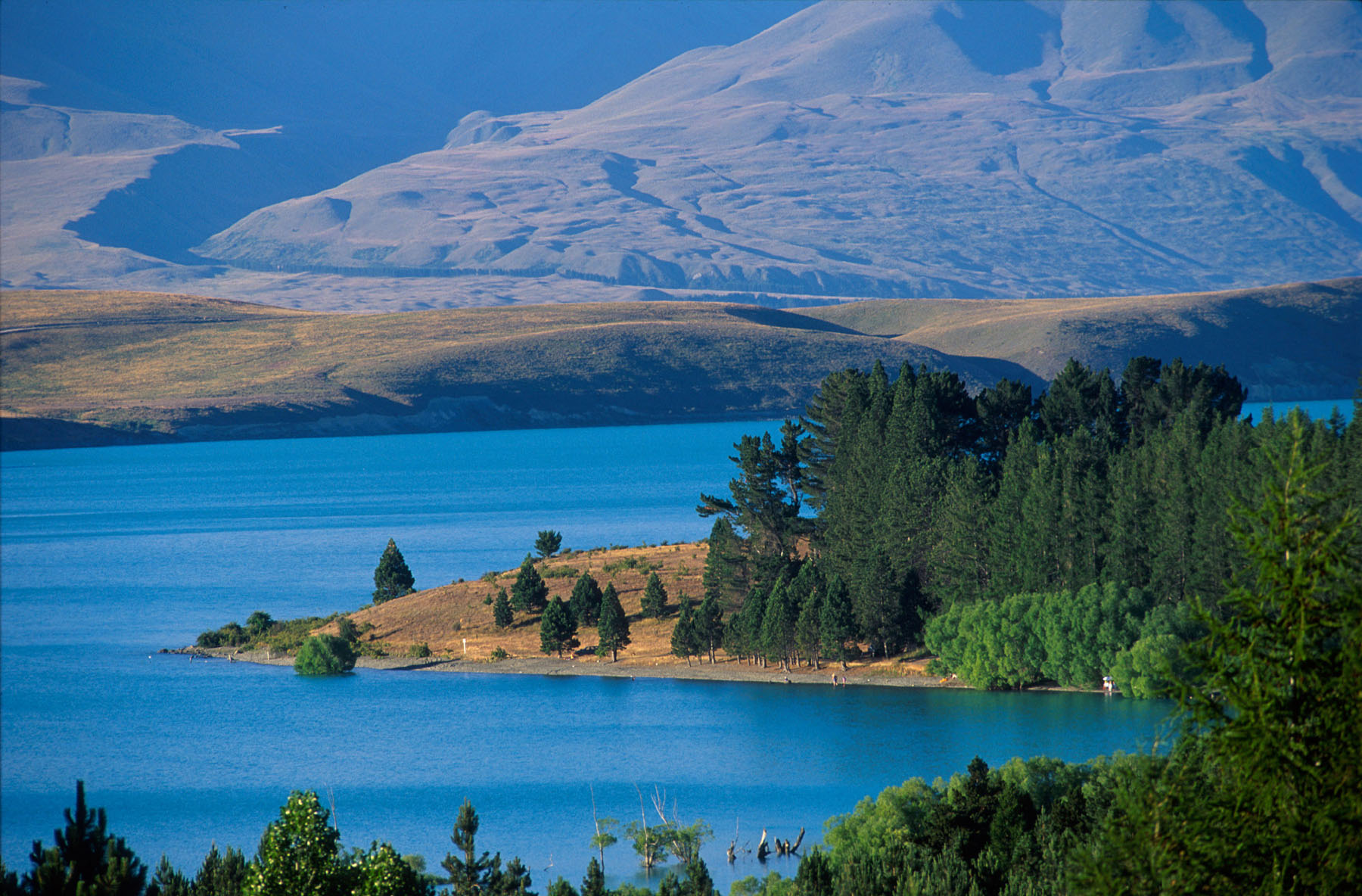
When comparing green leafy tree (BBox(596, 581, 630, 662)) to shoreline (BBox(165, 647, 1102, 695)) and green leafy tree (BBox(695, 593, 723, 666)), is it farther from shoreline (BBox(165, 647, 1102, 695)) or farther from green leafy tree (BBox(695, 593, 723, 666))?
green leafy tree (BBox(695, 593, 723, 666))

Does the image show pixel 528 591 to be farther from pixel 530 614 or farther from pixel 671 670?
pixel 671 670

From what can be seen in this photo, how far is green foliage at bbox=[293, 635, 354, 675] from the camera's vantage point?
236 ft

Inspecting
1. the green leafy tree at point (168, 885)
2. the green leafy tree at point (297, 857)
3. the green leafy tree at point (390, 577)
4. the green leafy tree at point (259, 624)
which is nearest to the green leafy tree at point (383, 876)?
the green leafy tree at point (297, 857)

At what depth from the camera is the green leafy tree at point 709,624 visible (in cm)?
6931

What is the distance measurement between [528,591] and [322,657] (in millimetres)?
10673

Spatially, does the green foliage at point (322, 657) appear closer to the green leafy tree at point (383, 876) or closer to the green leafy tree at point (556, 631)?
the green leafy tree at point (556, 631)

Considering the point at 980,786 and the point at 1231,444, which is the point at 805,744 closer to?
the point at 1231,444

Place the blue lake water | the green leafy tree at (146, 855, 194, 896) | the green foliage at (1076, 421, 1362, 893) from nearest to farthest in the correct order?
the green foliage at (1076, 421, 1362, 893), the green leafy tree at (146, 855, 194, 896), the blue lake water

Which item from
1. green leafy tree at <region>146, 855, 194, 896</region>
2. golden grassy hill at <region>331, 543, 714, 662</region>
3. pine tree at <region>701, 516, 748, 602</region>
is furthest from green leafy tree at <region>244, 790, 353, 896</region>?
pine tree at <region>701, 516, 748, 602</region>

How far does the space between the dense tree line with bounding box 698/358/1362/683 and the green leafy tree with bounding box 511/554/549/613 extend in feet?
30.8

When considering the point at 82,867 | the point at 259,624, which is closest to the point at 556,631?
the point at 259,624

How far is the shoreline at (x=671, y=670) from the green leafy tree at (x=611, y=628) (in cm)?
72

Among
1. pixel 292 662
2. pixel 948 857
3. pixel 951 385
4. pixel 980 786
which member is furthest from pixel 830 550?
pixel 948 857

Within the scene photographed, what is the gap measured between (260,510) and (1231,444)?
12349 centimetres
